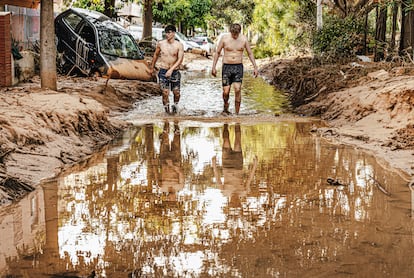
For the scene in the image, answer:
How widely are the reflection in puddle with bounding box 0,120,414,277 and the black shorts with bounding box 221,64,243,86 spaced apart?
4.75 meters

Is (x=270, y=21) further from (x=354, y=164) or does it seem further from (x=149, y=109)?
(x=354, y=164)

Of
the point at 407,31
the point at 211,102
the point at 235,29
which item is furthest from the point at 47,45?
the point at 407,31

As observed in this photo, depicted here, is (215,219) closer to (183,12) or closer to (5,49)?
(5,49)

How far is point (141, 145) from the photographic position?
958 cm

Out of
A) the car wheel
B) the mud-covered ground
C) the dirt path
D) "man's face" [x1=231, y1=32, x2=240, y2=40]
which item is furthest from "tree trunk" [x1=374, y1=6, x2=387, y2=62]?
the car wheel

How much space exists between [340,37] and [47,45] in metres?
11.1

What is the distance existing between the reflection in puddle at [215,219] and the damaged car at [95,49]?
34.4ft

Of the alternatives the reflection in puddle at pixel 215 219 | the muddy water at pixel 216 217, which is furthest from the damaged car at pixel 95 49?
the reflection in puddle at pixel 215 219

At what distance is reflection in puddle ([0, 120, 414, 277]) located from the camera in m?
4.41

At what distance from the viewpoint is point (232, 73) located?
13.4m

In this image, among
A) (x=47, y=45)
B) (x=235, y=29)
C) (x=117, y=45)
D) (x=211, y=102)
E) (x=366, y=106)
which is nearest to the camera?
(x=366, y=106)

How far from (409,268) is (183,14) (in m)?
39.6

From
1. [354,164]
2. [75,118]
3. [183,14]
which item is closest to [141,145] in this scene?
[75,118]

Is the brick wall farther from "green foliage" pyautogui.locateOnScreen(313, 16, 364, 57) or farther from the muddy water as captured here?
"green foliage" pyautogui.locateOnScreen(313, 16, 364, 57)
